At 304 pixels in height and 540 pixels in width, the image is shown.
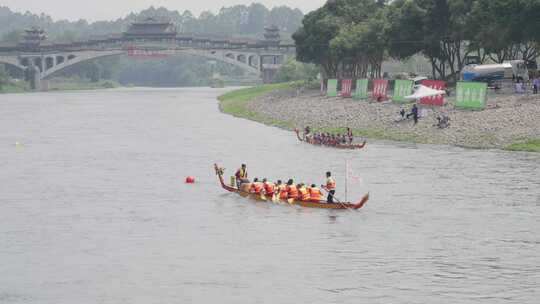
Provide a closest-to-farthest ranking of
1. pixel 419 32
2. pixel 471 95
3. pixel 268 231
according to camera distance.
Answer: pixel 268 231
pixel 471 95
pixel 419 32

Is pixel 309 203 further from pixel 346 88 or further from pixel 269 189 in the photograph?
pixel 346 88

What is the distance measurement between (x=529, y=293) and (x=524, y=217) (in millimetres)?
11986

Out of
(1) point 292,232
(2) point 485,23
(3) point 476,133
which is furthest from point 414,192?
(2) point 485,23

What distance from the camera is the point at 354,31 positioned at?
410 feet

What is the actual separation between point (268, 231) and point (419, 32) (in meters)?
66.3

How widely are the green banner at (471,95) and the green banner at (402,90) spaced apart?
8997 mm

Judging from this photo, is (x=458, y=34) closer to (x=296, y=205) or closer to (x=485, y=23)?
(x=485, y=23)

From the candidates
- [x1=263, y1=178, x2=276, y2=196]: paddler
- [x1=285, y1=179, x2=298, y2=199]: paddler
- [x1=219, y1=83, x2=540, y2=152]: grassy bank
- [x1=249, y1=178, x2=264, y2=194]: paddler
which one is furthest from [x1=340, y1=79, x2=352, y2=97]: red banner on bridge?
[x1=285, y1=179, x2=298, y2=199]: paddler

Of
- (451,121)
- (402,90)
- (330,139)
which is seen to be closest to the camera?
(330,139)

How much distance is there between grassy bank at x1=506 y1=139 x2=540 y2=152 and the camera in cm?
6688

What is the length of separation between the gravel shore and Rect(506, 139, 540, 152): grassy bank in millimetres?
734

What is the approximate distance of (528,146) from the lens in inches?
2653


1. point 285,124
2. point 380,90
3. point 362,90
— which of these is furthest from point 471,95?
point 362,90

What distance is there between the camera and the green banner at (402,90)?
3600 inches
